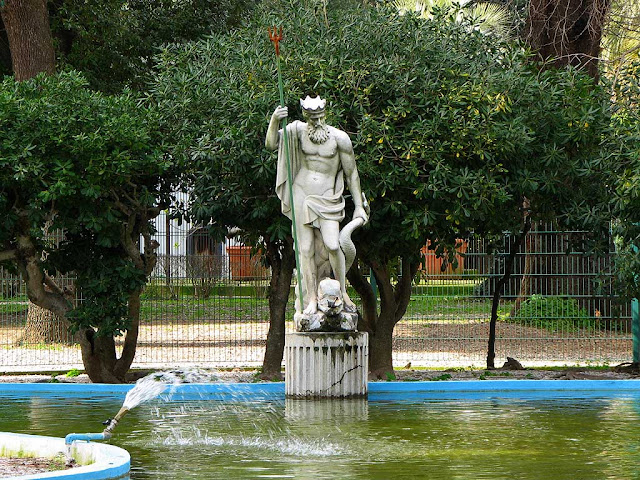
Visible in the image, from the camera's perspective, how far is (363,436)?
8.61 metres

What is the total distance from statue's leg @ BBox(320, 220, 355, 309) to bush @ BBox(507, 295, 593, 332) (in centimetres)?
541

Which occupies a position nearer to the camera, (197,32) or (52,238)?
(52,238)

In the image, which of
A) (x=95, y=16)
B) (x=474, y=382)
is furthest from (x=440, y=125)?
(x=95, y=16)

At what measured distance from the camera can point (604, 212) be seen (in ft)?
44.7

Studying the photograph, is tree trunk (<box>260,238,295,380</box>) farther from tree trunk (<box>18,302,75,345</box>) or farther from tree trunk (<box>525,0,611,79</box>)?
tree trunk (<box>525,0,611,79</box>)

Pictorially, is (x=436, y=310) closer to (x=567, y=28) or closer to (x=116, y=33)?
(x=567, y=28)

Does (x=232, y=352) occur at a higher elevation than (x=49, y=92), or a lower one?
lower

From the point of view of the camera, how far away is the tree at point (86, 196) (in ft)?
40.3

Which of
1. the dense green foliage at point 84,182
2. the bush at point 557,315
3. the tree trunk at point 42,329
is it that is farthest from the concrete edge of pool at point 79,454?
the tree trunk at point 42,329

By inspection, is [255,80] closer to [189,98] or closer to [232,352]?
[189,98]

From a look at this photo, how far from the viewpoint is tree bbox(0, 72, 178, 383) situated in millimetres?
Result: 12281

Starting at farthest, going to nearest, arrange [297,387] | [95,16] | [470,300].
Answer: [95,16]
[470,300]
[297,387]

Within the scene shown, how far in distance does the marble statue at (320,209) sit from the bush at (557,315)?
17.8 feet

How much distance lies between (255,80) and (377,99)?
147cm
